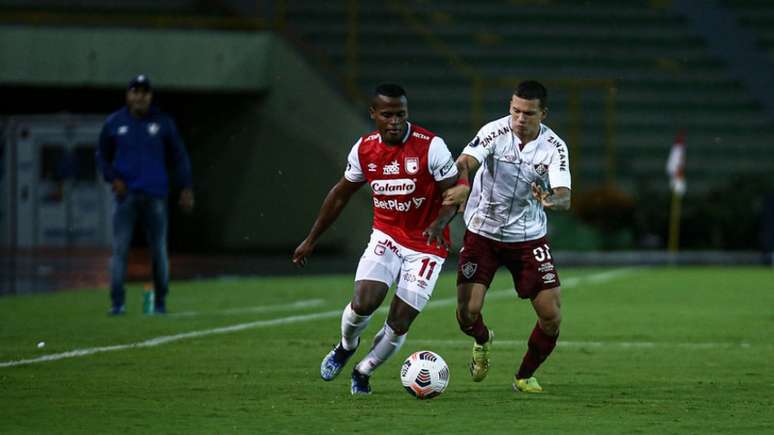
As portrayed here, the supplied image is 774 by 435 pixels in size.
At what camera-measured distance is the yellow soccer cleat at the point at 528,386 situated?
934 centimetres

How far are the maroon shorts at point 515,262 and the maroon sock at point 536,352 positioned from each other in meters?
0.27

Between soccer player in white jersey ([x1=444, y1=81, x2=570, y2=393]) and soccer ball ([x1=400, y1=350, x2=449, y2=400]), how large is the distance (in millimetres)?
742

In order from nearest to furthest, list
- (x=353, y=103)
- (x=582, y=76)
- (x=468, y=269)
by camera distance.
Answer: (x=468, y=269) < (x=353, y=103) < (x=582, y=76)

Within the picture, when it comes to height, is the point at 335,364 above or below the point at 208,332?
above

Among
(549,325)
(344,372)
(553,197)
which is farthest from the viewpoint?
(344,372)

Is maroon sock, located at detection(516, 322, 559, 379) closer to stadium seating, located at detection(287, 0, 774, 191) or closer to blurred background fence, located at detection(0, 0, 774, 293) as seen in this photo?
blurred background fence, located at detection(0, 0, 774, 293)

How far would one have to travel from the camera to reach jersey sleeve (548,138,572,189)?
9297 millimetres

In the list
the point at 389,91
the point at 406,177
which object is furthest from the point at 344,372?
the point at 389,91

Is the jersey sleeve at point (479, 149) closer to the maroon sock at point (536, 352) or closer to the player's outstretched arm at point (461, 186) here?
the player's outstretched arm at point (461, 186)

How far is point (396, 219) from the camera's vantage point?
9297mm

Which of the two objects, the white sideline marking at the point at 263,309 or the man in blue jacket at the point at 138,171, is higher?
the man in blue jacket at the point at 138,171

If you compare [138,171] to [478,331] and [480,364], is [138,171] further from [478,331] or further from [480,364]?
[480,364]

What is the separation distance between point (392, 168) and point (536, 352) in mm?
1529

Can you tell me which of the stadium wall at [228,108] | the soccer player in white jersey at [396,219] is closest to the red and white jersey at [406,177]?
the soccer player in white jersey at [396,219]
